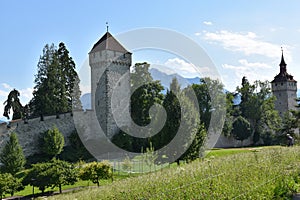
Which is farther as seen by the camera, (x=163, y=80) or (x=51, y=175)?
(x=163, y=80)

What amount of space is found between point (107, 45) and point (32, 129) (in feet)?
34.4

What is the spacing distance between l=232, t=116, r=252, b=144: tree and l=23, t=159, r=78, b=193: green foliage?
26.0 metres

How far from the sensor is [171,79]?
21484 mm

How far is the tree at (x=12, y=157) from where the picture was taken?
2353cm

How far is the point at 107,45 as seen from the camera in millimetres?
32250

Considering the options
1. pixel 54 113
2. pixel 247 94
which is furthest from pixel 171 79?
pixel 247 94

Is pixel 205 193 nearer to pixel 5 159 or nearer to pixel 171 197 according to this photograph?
pixel 171 197

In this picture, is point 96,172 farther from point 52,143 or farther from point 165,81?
point 52,143

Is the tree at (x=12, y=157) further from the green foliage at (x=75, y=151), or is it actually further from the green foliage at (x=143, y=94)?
the green foliage at (x=143, y=94)

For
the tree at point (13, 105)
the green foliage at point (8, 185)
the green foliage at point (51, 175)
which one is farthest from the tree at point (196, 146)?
the tree at point (13, 105)

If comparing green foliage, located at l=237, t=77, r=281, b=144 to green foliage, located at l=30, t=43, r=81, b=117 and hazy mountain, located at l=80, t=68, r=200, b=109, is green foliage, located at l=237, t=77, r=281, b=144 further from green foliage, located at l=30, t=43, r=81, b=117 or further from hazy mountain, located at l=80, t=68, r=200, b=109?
green foliage, located at l=30, t=43, r=81, b=117

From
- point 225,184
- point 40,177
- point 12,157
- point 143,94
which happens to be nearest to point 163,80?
point 143,94

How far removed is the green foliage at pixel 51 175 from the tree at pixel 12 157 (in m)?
5.33

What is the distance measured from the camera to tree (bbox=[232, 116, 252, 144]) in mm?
40562
